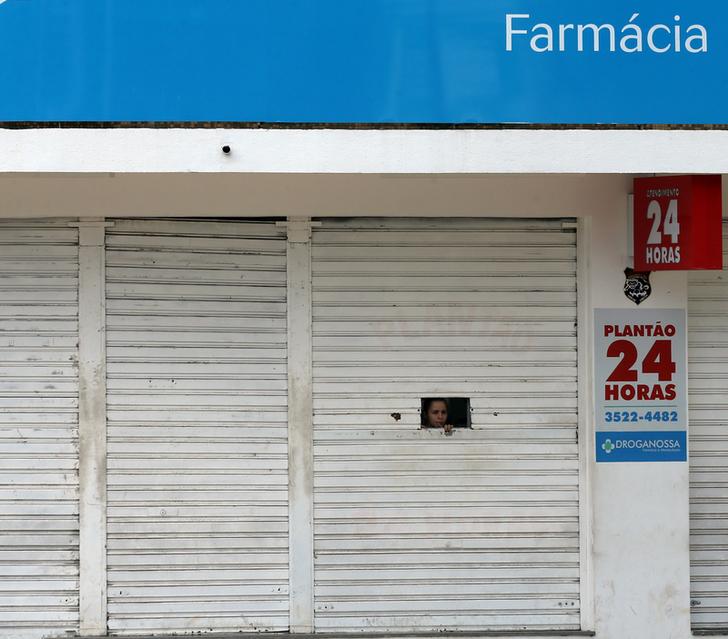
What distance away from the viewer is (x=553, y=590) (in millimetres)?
7371

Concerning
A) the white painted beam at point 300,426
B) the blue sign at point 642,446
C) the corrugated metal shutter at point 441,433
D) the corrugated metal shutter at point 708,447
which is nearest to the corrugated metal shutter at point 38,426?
the white painted beam at point 300,426

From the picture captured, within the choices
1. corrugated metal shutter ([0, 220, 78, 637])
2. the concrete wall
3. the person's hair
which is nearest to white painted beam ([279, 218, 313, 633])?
the concrete wall

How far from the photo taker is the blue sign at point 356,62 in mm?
6438

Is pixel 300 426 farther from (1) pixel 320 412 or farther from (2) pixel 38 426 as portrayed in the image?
(2) pixel 38 426

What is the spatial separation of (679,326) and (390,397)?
1934 millimetres

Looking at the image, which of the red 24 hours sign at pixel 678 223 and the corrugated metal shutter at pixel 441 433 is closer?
the red 24 hours sign at pixel 678 223

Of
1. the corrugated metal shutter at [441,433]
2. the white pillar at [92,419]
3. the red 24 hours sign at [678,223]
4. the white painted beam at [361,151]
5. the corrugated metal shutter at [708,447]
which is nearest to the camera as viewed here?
the white painted beam at [361,151]

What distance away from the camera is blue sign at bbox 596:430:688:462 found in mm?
7328

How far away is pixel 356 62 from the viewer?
6492mm

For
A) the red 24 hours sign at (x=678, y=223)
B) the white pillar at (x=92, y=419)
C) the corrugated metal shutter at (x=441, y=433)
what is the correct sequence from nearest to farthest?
the red 24 hours sign at (x=678, y=223) → the white pillar at (x=92, y=419) → the corrugated metal shutter at (x=441, y=433)

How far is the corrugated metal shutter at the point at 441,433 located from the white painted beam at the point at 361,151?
883mm

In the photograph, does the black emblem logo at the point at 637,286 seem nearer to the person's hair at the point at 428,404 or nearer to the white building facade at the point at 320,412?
the white building facade at the point at 320,412

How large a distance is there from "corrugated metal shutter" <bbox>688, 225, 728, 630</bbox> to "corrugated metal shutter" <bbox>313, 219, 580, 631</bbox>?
84 cm

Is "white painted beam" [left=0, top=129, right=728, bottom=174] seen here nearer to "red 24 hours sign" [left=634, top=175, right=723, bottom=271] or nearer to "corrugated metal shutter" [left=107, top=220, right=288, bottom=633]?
"red 24 hours sign" [left=634, top=175, right=723, bottom=271]
